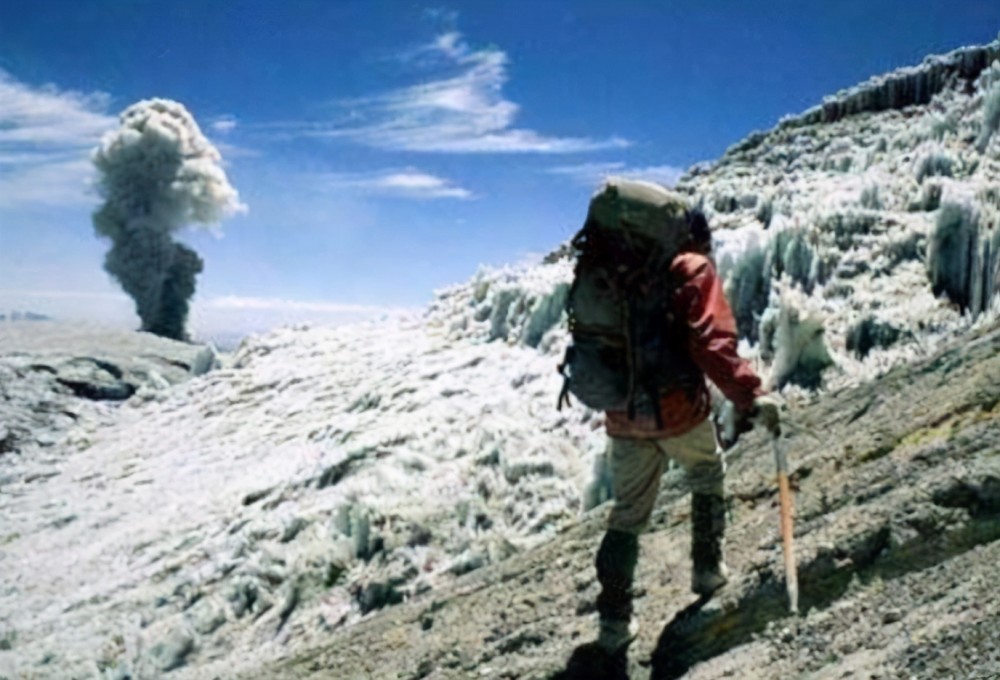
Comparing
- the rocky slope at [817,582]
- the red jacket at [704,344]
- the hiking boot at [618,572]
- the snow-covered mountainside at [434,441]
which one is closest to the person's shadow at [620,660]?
the rocky slope at [817,582]

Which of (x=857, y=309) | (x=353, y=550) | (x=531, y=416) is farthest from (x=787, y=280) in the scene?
(x=353, y=550)

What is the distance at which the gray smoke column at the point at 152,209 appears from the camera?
62.2 m

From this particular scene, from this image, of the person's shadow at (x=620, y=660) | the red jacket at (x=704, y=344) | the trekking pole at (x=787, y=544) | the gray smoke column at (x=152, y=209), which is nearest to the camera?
the red jacket at (x=704, y=344)

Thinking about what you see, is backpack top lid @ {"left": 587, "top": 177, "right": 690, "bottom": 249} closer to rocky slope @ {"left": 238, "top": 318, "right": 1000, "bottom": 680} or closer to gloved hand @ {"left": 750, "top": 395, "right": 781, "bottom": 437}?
gloved hand @ {"left": 750, "top": 395, "right": 781, "bottom": 437}

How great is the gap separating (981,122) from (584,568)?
1259 cm

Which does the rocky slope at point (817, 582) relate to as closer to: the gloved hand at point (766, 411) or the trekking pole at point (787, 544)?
the trekking pole at point (787, 544)

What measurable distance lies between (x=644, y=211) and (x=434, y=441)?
1056cm

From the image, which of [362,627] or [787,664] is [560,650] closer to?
[787,664]

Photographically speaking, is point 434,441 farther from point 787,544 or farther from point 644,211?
point 644,211

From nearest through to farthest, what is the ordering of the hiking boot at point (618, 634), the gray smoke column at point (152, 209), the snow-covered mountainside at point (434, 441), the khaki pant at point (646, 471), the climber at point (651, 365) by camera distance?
the climber at point (651, 365) → the khaki pant at point (646, 471) → the hiking boot at point (618, 634) → the snow-covered mountainside at point (434, 441) → the gray smoke column at point (152, 209)

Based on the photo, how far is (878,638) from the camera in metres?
Result: 4.23

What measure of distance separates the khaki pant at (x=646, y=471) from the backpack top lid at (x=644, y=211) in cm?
116

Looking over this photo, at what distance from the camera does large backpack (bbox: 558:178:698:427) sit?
16.4 feet

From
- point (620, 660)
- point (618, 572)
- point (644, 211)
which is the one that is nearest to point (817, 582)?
point (618, 572)
